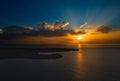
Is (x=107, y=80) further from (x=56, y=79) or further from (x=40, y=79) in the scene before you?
(x=40, y=79)

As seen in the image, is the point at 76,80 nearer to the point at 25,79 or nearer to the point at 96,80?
the point at 96,80

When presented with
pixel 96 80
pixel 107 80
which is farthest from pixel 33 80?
pixel 107 80

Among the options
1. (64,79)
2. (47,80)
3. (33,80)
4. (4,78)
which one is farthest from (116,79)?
(4,78)

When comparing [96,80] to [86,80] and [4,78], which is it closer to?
[86,80]

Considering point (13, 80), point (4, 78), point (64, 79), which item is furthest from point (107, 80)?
point (4, 78)

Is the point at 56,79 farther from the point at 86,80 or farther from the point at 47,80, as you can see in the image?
the point at 86,80

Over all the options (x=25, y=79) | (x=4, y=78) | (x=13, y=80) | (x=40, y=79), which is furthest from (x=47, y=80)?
(x=4, y=78)
